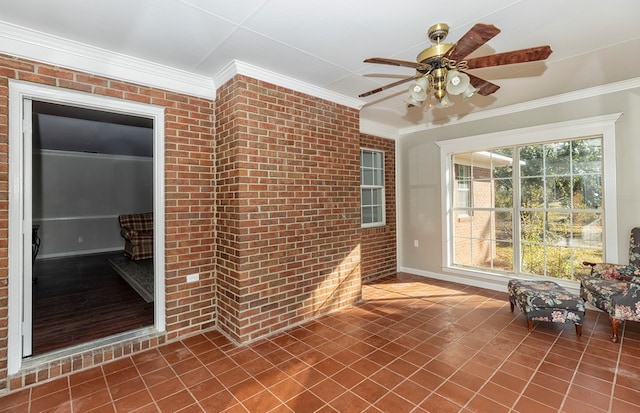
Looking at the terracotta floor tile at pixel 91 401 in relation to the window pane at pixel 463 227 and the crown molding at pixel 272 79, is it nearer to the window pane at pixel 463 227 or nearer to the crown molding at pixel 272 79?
the crown molding at pixel 272 79

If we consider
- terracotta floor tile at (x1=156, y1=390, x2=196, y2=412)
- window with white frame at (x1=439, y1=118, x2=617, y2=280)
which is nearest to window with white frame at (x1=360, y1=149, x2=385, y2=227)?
window with white frame at (x1=439, y1=118, x2=617, y2=280)

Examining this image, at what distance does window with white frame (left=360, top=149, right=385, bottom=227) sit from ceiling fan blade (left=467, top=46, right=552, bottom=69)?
315 centimetres

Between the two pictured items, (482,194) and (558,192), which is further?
(482,194)

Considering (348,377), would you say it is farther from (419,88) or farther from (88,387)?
(419,88)

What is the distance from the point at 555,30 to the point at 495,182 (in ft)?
8.73

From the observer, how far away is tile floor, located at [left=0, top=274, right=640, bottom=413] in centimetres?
202

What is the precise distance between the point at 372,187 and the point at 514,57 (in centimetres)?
349

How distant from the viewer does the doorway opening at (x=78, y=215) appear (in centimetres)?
232

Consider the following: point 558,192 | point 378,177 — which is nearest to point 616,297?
point 558,192

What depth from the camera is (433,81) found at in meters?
2.02

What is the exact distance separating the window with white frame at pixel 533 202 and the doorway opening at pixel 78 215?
14.4 ft

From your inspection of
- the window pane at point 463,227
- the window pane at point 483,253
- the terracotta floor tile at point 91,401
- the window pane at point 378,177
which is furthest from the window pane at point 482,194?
the terracotta floor tile at point 91,401

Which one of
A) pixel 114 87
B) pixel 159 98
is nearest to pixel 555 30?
pixel 159 98

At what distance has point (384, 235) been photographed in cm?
535
